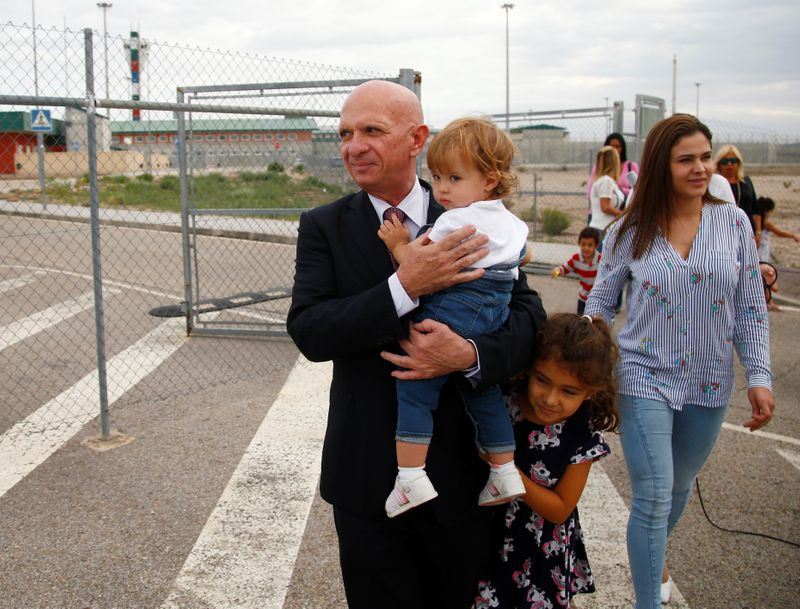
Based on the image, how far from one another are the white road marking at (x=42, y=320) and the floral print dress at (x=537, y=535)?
6772 millimetres

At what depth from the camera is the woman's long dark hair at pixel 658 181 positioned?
3.12 metres

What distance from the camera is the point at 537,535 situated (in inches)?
97.8

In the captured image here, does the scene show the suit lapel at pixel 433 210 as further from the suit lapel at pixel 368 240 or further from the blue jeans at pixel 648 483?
the blue jeans at pixel 648 483

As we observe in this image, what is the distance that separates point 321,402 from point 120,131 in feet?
11.0

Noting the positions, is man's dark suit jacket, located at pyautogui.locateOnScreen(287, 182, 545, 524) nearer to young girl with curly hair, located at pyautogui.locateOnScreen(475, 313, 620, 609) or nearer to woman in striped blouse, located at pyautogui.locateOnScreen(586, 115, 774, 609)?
young girl with curly hair, located at pyautogui.locateOnScreen(475, 313, 620, 609)

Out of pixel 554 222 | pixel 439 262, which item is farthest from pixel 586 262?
pixel 554 222

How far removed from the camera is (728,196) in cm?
464

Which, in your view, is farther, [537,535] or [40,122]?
[40,122]

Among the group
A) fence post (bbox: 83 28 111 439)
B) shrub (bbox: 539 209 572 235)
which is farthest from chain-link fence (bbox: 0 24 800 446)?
shrub (bbox: 539 209 572 235)

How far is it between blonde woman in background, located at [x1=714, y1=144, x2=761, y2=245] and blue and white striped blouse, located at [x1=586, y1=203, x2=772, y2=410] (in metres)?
4.39

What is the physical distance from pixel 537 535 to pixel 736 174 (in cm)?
628

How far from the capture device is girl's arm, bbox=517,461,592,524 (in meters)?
2.40

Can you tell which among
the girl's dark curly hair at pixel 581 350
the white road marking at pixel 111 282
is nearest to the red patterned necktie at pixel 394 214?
the girl's dark curly hair at pixel 581 350

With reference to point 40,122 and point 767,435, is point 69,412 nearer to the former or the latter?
point 767,435
